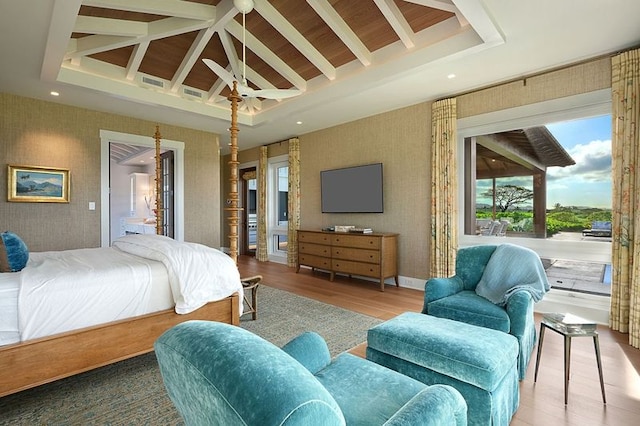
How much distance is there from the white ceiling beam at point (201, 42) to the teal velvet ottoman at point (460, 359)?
330cm

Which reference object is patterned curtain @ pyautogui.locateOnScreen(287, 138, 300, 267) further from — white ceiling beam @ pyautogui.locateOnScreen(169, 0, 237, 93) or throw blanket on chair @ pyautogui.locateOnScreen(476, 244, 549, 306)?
throw blanket on chair @ pyautogui.locateOnScreen(476, 244, 549, 306)

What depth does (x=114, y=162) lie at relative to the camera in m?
9.30

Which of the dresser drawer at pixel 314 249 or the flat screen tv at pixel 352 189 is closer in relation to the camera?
the flat screen tv at pixel 352 189

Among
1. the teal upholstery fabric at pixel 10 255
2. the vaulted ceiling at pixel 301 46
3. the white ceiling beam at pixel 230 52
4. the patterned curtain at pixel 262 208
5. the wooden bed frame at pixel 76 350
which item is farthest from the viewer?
the patterned curtain at pixel 262 208

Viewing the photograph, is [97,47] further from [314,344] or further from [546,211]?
[546,211]

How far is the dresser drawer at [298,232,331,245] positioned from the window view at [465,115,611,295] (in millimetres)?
2198

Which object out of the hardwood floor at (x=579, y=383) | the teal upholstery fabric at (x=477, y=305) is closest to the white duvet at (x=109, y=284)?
the hardwood floor at (x=579, y=383)

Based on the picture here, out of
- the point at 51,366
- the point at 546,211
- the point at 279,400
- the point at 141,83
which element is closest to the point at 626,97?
the point at 546,211

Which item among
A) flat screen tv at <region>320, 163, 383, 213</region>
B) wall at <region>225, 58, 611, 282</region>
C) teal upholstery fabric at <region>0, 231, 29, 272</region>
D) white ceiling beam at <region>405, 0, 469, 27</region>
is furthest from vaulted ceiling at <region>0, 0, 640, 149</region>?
teal upholstery fabric at <region>0, 231, 29, 272</region>

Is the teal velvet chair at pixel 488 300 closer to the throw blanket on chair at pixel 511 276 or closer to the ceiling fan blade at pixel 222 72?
the throw blanket on chair at pixel 511 276

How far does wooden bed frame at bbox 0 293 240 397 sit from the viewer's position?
5.98ft

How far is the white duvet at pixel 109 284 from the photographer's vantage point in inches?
75.6

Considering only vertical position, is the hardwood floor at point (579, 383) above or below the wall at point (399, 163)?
below

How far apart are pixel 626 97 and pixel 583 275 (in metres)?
1.83
